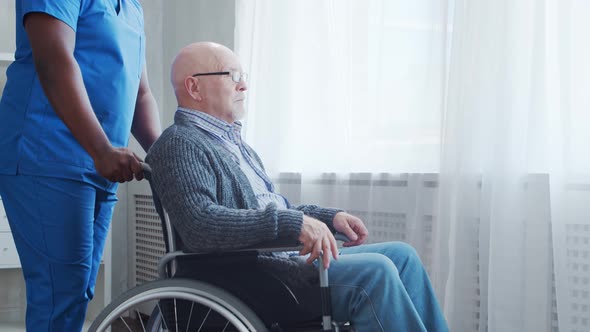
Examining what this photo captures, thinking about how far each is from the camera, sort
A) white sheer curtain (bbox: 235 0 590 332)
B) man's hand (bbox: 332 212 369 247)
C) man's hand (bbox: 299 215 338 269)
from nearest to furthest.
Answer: man's hand (bbox: 299 215 338 269), man's hand (bbox: 332 212 369 247), white sheer curtain (bbox: 235 0 590 332)

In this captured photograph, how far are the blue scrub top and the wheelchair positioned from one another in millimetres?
152

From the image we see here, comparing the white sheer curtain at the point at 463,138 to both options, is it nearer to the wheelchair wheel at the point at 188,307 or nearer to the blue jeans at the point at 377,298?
the blue jeans at the point at 377,298

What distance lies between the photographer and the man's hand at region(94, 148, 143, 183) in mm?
1485

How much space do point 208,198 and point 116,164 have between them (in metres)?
0.21

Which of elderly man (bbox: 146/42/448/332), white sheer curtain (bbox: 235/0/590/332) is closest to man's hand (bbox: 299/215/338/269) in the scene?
elderly man (bbox: 146/42/448/332)

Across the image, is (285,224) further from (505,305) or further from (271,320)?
(505,305)

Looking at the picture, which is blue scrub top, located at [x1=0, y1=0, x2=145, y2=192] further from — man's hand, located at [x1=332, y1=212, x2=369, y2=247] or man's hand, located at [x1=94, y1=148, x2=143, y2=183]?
man's hand, located at [x1=332, y1=212, x2=369, y2=247]

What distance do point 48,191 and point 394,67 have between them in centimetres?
136

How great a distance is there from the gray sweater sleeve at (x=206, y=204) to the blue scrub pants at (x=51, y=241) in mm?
163

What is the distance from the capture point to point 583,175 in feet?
6.63

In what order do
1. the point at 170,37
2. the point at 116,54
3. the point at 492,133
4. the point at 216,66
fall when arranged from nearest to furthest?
the point at 116,54, the point at 216,66, the point at 492,133, the point at 170,37

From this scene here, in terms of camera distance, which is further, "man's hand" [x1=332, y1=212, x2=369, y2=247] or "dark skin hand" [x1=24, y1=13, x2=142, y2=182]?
"man's hand" [x1=332, y1=212, x2=369, y2=247]

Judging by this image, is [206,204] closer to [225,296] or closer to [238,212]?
[238,212]

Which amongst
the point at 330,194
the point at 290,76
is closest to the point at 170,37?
the point at 290,76
